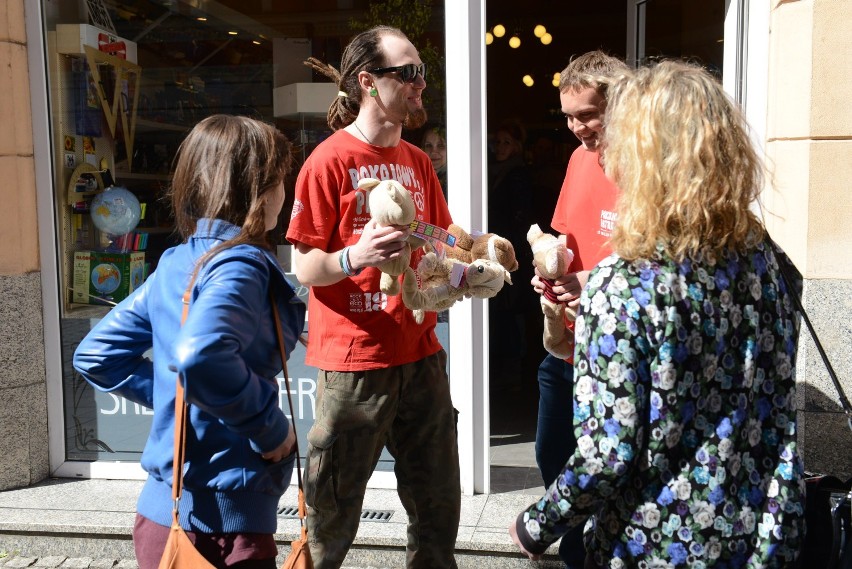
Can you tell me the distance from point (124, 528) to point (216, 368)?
2.73 m

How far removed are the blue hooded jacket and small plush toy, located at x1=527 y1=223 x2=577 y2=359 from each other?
93 centimetres

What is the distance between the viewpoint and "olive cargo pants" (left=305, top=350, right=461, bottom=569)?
2.93m

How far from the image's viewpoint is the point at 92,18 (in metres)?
4.92

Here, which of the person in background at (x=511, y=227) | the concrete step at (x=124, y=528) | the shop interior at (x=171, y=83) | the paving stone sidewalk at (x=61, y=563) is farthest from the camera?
the person in background at (x=511, y=227)

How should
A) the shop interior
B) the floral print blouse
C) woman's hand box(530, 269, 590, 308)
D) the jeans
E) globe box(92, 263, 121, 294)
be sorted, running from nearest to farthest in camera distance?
the floral print blouse, woman's hand box(530, 269, 590, 308), the jeans, the shop interior, globe box(92, 263, 121, 294)

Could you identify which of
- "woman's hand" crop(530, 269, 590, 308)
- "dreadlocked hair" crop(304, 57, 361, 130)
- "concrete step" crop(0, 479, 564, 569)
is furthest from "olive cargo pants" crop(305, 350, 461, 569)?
"dreadlocked hair" crop(304, 57, 361, 130)

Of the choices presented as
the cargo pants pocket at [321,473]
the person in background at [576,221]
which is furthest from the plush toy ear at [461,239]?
the cargo pants pocket at [321,473]

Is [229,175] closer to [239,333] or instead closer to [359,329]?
[239,333]

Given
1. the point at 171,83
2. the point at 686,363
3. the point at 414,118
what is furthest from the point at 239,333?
the point at 171,83

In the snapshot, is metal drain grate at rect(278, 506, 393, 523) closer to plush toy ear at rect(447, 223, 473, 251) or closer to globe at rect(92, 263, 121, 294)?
globe at rect(92, 263, 121, 294)

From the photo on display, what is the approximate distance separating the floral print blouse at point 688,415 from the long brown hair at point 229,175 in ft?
2.60

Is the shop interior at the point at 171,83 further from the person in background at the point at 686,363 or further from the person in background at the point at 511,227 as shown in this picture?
the person in background at the point at 686,363

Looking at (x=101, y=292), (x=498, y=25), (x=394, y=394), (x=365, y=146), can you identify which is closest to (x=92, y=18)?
(x=101, y=292)

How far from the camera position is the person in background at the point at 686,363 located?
1718 mm
